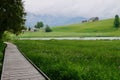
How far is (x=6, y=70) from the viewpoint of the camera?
20.1m

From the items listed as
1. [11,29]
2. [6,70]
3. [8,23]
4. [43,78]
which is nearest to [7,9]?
[8,23]

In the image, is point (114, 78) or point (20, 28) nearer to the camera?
point (114, 78)

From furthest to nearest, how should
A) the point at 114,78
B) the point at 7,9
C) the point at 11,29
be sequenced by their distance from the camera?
the point at 11,29
the point at 7,9
the point at 114,78

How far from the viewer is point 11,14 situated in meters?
49.4

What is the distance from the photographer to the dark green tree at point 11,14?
160 ft

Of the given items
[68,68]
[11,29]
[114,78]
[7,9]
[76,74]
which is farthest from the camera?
[11,29]

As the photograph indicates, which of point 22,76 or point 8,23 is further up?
point 8,23

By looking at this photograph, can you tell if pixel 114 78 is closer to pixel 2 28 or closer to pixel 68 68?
pixel 68 68

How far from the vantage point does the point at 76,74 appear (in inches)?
691

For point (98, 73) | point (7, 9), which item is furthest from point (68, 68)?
point (7, 9)

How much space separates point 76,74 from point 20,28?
38931mm

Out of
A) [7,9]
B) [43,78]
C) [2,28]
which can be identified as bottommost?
[43,78]

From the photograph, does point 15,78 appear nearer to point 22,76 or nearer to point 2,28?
point 22,76

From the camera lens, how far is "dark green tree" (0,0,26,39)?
160ft
